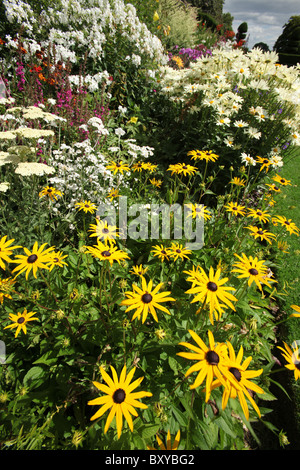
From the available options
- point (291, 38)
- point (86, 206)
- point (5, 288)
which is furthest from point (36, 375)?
point (291, 38)

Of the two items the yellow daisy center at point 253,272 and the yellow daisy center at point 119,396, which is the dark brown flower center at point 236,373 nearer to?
the yellow daisy center at point 119,396

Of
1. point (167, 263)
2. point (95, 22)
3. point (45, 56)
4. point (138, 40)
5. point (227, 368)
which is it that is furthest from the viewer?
point (138, 40)

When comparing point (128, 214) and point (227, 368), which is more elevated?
point (227, 368)

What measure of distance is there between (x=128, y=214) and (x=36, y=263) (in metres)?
1.43

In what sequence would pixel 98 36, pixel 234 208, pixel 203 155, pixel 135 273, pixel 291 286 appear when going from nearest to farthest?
pixel 135 273 → pixel 234 208 → pixel 203 155 → pixel 291 286 → pixel 98 36

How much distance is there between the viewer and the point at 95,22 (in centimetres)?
475

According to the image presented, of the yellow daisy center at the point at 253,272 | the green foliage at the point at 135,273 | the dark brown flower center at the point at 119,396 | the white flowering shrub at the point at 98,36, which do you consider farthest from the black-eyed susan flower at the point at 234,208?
the white flowering shrub at the point at 98,36

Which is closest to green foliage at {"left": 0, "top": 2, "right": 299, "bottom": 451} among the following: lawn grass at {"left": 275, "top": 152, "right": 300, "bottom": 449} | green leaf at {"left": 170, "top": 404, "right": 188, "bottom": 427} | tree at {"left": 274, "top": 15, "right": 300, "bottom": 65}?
green leaf at {"left": 170, "top": 404, "right": 188, "bottom": 427}

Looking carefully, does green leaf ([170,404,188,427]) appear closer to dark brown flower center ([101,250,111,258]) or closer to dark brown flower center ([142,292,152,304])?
dark brown flower center ([142,292,152,304])

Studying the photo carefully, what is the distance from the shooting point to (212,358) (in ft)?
3.46

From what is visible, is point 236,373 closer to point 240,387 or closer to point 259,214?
point 240,387

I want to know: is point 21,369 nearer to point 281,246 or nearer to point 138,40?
point 281,246

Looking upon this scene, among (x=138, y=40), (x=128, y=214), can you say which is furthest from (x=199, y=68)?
(x=128, y=214)

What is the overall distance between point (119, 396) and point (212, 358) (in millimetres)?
434
